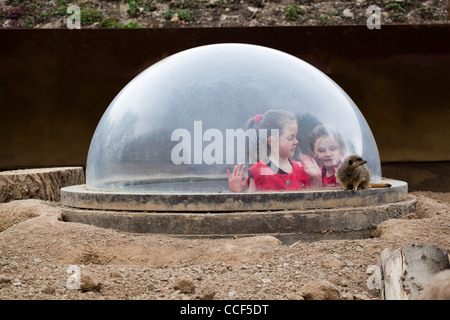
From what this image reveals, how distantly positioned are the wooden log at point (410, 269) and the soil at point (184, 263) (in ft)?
0.54

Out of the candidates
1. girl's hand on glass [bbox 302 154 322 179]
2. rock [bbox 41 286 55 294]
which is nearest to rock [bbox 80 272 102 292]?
rock [bbox 41 286 55 294]

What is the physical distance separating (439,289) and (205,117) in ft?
8.87

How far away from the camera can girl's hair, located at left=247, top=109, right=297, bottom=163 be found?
4508mm

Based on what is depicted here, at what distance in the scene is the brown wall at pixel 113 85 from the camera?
314 inches

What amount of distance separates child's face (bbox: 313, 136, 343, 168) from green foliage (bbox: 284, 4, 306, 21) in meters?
10.3

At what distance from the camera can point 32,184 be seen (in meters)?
6.16
